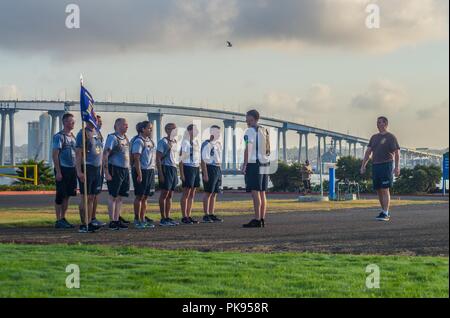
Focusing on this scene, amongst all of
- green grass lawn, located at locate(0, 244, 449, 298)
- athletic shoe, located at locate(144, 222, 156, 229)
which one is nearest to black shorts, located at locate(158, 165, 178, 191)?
athletic shoe, located at locate(144, 222, 156, 229)

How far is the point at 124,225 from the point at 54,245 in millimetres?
2748

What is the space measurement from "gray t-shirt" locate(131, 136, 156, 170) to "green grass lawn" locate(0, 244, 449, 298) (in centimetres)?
385

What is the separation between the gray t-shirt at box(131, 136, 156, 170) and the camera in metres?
11.2

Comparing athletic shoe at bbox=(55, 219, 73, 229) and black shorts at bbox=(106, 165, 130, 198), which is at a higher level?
black shorts at bbox=(106, 165, 130, 198)

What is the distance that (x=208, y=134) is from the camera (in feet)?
41.1

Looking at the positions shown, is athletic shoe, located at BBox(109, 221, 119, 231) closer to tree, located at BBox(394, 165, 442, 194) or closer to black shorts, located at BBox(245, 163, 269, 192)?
black shorts, located at BBox(245, 163, 269, 192)

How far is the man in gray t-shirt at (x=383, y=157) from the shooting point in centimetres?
1119

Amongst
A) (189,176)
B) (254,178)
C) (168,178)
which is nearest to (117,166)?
(168,178)

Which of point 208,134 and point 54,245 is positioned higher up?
point 208,134

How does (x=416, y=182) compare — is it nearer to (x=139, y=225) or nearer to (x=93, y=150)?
(x=139, y=225)

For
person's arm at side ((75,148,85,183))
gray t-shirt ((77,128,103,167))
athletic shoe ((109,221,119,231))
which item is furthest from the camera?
gray t-shirt ((77,128,103,167))
